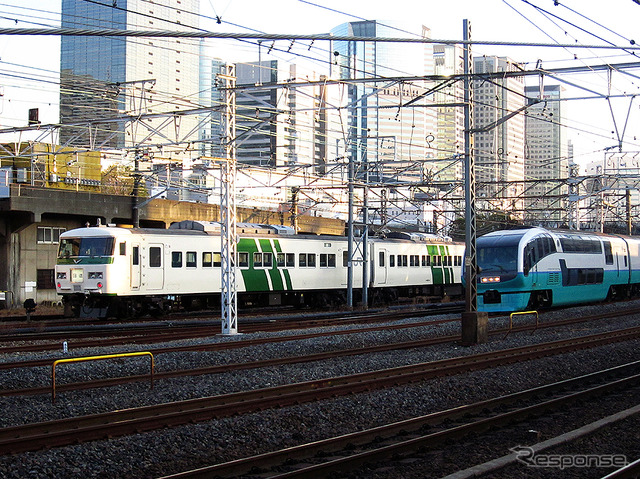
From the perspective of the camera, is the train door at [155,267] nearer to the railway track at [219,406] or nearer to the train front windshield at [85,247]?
the train front windshield at [85,247]

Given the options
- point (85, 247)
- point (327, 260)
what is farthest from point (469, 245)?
point (327, 260)

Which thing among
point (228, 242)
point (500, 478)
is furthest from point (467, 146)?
point (500, 478)

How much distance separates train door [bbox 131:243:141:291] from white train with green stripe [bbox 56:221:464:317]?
1.3 inches

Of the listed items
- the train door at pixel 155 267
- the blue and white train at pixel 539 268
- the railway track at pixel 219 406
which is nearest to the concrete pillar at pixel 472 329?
the railway track at pixel 219 406

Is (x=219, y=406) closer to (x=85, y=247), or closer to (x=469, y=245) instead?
(x=469, y=245)

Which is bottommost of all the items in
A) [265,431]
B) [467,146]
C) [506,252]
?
[265,431]

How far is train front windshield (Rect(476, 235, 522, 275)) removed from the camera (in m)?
25.5

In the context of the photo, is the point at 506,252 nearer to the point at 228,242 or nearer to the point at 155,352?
the point at 228,242

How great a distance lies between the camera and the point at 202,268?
27.5 meters

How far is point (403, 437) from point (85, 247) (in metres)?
18.7

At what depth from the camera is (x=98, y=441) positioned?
8.78 metres

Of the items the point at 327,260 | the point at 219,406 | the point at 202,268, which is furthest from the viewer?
the point at 327,260

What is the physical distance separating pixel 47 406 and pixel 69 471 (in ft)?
11.5

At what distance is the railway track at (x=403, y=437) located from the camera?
7602mm
